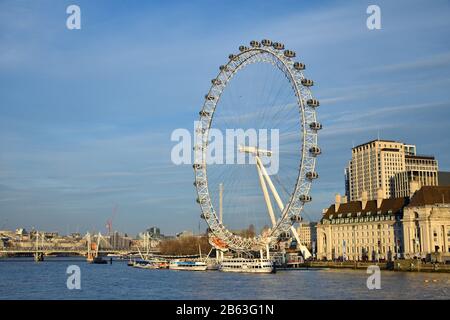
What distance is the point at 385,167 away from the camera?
491ft

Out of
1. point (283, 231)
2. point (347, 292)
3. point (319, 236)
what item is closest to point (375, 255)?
point (319, 236)

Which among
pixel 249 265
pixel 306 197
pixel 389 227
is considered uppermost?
pixel 306 197

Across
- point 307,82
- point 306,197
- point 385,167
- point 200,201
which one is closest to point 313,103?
point 307,82

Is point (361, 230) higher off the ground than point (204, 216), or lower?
lower

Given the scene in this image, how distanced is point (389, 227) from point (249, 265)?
24.7 m

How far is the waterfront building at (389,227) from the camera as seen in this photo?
75.6 meters

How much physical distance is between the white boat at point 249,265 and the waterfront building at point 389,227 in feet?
62.6

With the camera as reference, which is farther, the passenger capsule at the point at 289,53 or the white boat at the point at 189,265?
the white boat at the point at 189,265

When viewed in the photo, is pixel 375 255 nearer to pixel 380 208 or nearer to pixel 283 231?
pixel 380 208

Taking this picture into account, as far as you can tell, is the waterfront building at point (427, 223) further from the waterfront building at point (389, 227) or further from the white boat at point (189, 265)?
the white boat at point (189, 265)

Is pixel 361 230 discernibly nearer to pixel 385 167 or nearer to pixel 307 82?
pixel 307 82

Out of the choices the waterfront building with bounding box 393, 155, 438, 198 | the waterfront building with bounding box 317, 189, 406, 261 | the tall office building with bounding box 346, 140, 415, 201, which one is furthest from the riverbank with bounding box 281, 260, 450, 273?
the tall office building with bounding box 346, 140, 415, 201

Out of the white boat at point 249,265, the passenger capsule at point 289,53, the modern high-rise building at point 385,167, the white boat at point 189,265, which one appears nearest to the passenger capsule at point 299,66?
the passenger capsule at point 289,53

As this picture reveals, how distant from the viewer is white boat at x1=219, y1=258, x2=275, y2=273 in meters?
67.0
